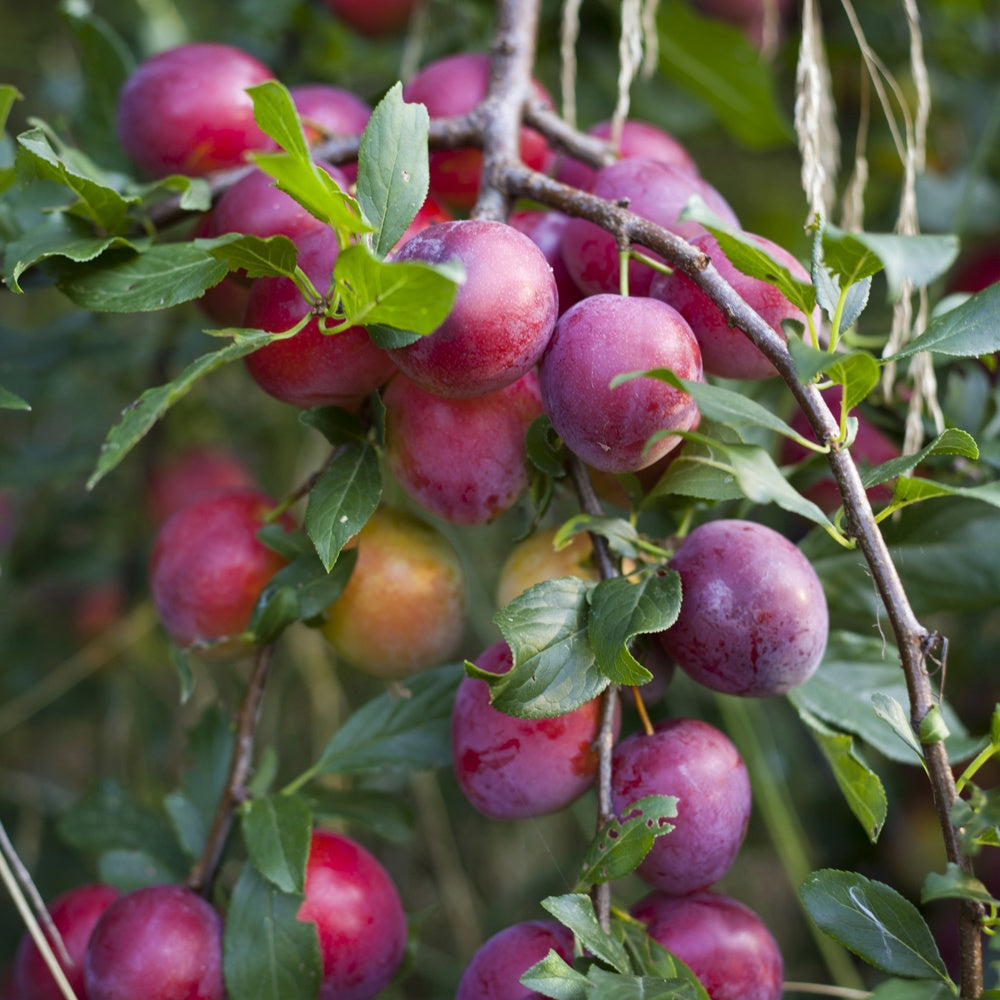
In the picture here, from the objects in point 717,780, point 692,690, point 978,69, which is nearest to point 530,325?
point 717,780

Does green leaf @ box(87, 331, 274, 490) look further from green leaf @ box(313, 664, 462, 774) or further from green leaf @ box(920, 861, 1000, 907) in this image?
green leaf @ box(920, 861, 1000, 907)

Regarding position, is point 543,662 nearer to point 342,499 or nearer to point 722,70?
point 342,499

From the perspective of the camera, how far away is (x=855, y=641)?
58 cm

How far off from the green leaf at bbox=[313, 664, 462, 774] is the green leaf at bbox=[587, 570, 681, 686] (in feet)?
0.53

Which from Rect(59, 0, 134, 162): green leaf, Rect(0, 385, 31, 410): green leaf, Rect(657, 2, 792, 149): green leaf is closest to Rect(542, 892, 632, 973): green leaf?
Rect(0, 385, 31, 410): green leaf

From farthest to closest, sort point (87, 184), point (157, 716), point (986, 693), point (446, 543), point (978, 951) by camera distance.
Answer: point (157, 716)
point (986, 693)
point (446, 543)
point (87, 184)
point (978, 951)

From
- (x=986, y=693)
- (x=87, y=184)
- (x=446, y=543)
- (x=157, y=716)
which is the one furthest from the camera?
(x=157, y=716)

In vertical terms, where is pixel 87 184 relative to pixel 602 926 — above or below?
above

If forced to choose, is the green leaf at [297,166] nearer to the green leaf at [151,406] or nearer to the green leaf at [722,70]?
the green leaf at [151,406]

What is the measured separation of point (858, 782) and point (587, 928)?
0.14m

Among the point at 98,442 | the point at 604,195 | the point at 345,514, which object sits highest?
the point at 604,195

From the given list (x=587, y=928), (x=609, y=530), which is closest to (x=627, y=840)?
(x=587, y=928)

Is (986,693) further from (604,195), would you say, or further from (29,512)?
(29,512)

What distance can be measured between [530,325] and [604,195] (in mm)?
140
